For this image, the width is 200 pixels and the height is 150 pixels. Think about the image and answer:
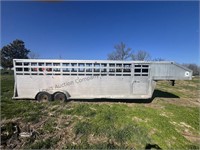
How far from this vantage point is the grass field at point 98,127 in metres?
3.31

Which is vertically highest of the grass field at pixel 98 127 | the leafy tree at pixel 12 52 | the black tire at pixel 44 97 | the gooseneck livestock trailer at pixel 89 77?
the leafy tree at pixel 12 52

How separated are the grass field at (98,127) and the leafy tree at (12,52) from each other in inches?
1546

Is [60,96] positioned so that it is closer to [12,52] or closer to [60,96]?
[60,96]

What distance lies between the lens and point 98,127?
4086mm

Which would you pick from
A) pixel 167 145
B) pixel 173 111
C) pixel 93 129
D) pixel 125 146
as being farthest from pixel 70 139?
pixel 173 111

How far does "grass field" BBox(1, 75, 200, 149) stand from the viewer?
130 inches

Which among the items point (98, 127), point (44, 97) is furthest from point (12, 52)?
point (98, 127)

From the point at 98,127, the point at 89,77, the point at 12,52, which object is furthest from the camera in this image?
the point at 12,52

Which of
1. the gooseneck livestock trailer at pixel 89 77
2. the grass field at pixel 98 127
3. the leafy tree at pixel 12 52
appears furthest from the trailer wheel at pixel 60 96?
the leafy tree at pixel 12 52

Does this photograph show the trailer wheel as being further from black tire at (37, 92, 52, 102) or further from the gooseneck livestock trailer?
black tire at (37, 92, 52, 102)

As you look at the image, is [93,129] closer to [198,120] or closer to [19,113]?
[19,113]

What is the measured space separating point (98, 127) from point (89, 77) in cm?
290

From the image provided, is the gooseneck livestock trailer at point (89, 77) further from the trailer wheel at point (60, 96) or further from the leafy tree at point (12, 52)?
the leafy tree at point (12, 52)

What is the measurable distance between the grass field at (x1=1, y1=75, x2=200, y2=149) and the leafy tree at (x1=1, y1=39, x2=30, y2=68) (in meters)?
39.3
